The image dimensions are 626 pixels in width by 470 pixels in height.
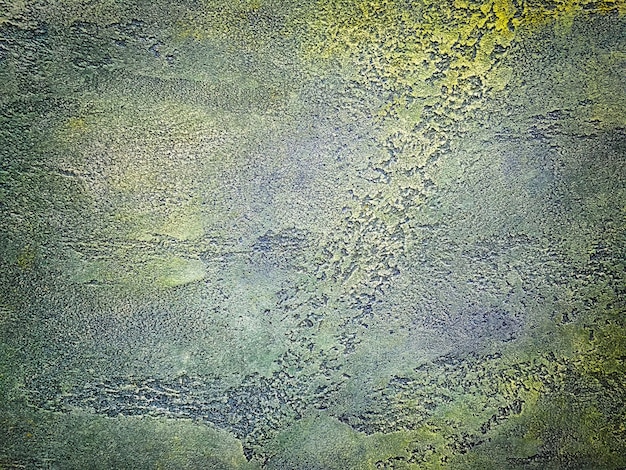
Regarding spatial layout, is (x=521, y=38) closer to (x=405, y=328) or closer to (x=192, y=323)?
(x=405, y=328)

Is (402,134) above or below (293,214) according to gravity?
above

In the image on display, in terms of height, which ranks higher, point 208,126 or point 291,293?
point 208,126

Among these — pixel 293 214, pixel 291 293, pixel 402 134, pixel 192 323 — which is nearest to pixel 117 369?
pixel 192 323

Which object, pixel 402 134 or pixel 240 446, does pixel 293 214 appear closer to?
pixel 402 134

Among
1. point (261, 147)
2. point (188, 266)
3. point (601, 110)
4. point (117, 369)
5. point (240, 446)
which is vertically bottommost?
point (240, 446)

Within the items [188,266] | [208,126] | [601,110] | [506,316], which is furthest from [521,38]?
[188,266]

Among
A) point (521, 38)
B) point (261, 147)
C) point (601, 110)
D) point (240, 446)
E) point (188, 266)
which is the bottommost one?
point (240, 446)
